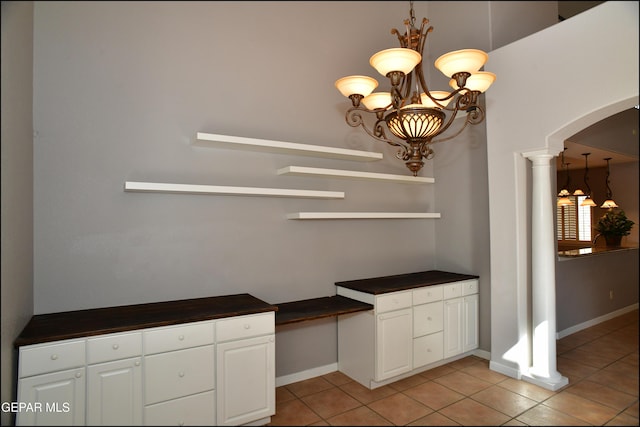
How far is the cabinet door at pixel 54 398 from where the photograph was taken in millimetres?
1621

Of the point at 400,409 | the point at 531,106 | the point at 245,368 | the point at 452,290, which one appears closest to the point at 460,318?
the point at 452,290

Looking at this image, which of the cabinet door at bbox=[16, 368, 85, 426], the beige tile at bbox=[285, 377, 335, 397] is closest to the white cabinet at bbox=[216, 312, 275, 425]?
the beige tile at bbox=[285, 377, 335, 397]

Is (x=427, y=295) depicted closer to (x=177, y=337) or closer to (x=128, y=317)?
(x=177, y=337)

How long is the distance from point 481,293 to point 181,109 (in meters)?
3.04

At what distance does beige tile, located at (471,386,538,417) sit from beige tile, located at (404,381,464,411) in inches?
6.2

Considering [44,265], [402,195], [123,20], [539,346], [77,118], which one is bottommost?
[539,346]

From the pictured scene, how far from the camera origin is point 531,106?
2711 mm

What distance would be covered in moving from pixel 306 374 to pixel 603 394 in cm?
218

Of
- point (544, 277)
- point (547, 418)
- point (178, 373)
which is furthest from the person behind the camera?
point (544, 277)

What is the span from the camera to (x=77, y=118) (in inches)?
85.0

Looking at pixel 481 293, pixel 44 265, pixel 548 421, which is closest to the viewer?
pixel 44 265

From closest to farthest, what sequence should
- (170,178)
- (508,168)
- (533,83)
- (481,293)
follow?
(170,178), (533,83), (508,168), (481,293)

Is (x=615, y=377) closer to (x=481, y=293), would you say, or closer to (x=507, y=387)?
(x=507, y=387)

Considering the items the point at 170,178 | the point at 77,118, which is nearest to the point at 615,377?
the point at 170,178
